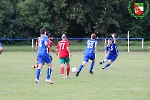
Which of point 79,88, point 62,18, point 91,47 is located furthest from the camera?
point 62,18

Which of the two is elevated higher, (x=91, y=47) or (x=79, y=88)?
(x=91, y=47)

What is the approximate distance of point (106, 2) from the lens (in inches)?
2549

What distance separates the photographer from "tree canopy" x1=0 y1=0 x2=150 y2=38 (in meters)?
60.9

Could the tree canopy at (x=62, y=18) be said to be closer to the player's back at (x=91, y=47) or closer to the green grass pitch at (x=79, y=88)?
the player's back at (x=91, y=47)

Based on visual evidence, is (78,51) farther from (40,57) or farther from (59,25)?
(40,57)

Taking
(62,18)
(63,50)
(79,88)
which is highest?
(62,18)

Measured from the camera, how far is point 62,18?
211 feet

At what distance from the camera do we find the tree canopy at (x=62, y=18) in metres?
60.9

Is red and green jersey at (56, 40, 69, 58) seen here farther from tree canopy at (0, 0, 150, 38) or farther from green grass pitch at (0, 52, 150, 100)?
tree canopy at (0, 0, 150, 38)

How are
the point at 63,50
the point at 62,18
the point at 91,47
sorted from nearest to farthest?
the point at 63,50 < the point at 91,47 < the point at 62,18

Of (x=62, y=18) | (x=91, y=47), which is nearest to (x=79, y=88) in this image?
(x=91, y=47)

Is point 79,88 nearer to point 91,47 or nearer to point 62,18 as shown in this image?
point 91,47

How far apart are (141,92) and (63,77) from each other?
5.63 meters

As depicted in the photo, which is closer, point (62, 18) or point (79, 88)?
point (79, 88)
